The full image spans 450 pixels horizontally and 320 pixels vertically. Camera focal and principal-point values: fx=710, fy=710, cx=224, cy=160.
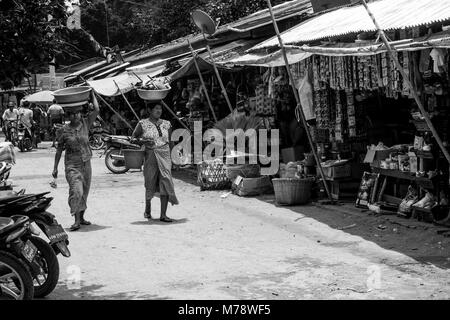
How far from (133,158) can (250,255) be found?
8.51 meters

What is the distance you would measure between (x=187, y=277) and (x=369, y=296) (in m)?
1.76

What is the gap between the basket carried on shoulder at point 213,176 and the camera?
43.5 ft

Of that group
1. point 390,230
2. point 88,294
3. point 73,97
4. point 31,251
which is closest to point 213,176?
point 73,97

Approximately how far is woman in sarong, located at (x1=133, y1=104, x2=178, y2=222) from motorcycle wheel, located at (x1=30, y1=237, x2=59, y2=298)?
4067mm

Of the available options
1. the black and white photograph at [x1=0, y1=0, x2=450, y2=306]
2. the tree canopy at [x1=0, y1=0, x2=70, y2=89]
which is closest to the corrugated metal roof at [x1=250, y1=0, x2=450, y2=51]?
the black and white photograph at [x1=0, y1=0, x2=450, y2=306]

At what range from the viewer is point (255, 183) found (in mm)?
12406

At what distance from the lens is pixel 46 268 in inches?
240

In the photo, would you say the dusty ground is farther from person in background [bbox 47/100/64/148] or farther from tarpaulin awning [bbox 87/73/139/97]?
person in background [bbox 47/100/64/148]

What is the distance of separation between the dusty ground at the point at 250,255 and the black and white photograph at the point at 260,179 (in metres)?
0.03

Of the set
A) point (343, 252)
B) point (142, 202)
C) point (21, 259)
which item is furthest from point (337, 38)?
point (21, 259)

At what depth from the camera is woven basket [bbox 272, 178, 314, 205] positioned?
11.0 meters

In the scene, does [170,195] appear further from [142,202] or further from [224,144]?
[224,144]

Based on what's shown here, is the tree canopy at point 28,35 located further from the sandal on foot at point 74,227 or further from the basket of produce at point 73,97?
the sandal on foot at point 74,227

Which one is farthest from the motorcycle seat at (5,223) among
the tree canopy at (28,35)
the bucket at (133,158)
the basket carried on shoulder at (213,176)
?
the bucket at (133,158)
